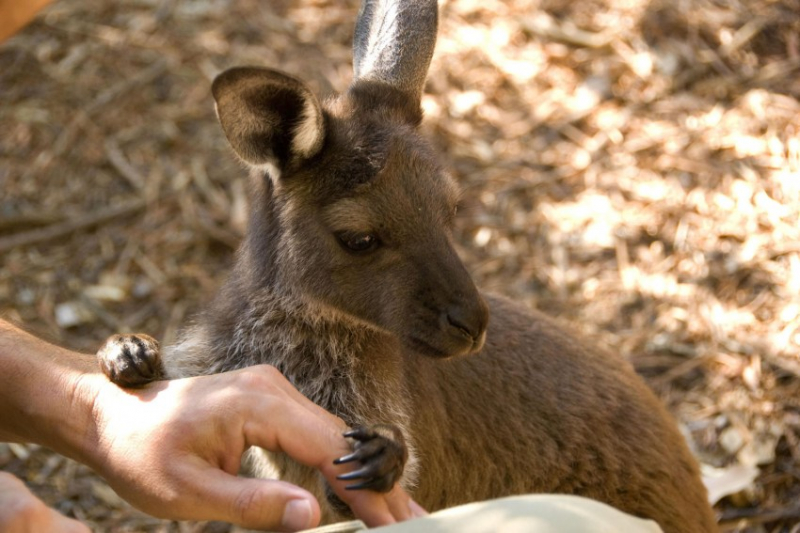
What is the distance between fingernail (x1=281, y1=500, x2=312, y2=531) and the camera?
9.12 feet

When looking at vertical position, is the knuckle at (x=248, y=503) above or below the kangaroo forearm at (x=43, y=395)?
above

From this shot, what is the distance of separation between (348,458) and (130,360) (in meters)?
0.91

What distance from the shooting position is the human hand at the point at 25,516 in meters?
2.32

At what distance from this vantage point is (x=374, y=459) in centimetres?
309

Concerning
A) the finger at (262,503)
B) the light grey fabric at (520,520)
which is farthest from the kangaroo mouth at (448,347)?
the finger at (262,503)

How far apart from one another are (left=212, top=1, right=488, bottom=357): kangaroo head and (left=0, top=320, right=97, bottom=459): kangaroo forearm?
88 cm

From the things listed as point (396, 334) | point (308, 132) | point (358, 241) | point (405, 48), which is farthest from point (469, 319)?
point (405, 48)

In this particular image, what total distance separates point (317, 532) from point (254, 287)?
1.44 m

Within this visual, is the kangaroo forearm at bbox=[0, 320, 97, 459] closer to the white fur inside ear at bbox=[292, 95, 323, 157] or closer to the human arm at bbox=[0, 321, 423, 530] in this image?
the human arm at bbox=[0, 321, 423, 530]

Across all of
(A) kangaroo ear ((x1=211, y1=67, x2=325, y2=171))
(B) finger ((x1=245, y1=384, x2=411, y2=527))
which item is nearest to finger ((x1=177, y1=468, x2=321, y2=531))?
(B) finger ((x1=245, y1=384, x2=411, y2=527))

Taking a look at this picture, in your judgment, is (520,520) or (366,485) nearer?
(520,520)

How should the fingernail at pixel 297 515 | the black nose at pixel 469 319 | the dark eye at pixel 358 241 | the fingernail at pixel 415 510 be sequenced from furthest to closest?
the dark eye at pixel 358 241, the black nose at pixel 469 319, the fingernail at pixel 415 510, the fingernail at pixel 297 515

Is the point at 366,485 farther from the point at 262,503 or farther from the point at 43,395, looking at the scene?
the point at 43,395

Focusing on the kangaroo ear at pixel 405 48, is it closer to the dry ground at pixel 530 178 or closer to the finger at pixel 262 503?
the finger at pixel 262 503
